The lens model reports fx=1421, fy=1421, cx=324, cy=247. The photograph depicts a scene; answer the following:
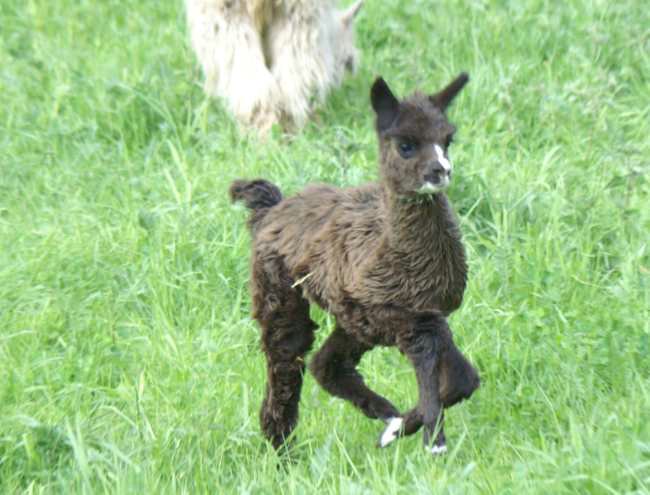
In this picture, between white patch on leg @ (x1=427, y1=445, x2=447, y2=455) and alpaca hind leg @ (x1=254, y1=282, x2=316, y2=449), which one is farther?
alpaca hind leg @ (x1=254, y1=282, x2=316, y2=449)

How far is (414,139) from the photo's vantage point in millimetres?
4504

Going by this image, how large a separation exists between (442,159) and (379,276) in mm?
499

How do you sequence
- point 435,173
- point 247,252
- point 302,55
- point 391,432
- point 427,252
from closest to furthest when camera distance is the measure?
point 435,173
point 427,252
point 391,432
point 247,252
point 302,55

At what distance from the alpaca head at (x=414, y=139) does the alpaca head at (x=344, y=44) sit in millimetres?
4422

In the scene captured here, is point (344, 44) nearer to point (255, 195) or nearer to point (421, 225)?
point (255, 195)

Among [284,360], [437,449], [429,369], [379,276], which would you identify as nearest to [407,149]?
[379,276]

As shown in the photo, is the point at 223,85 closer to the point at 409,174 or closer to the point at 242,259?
the point at 242,259

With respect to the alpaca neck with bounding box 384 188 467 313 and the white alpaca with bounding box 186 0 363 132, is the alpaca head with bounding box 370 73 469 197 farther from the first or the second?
the white alpaca with bounding box 186 0 363 132

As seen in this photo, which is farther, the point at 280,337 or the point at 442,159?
the point at 280,337

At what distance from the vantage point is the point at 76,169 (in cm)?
820

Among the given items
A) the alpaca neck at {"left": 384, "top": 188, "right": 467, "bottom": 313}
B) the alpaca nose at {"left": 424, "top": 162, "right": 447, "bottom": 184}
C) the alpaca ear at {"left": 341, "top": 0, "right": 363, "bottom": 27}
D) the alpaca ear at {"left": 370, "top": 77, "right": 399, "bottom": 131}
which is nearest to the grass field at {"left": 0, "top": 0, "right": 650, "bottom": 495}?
the alpaca ear at {"left": 341, "top": 0, "right": 363, "bottom": 27}

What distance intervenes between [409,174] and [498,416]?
121 cm

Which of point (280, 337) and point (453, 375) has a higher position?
point (453, 375)

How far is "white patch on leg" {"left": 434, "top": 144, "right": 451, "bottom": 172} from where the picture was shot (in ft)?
14.4
